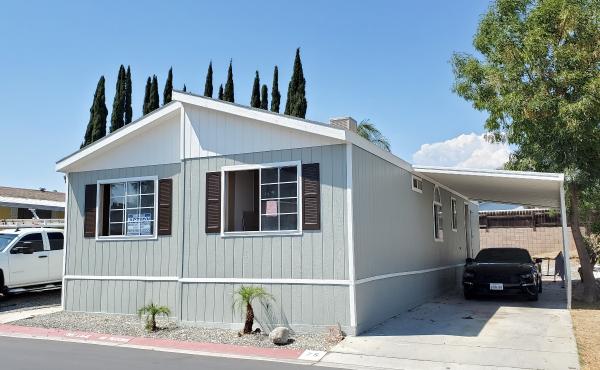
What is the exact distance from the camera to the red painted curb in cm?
808

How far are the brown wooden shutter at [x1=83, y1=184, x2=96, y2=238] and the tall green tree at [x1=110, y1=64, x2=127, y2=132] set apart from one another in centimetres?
1832

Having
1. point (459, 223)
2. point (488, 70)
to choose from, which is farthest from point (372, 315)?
point (459, 223)

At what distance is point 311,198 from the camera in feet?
30.3

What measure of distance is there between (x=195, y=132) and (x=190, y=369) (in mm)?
5002

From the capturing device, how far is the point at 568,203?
52.5 ft

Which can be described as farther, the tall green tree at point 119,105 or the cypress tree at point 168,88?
the cypress tree at point 168,88

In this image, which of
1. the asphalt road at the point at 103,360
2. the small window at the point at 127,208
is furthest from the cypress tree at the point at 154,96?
the asphalt road at the point at 103,360

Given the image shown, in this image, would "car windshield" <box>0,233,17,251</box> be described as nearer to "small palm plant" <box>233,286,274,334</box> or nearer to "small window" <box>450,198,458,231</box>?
"small palm plant" <box>233,286,274,334</box>

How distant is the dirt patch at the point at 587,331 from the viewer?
7.27m

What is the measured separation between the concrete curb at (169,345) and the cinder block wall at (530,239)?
22.8 metres

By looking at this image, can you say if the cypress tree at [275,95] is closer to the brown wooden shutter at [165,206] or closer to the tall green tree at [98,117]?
the tall green tree at [98,117]

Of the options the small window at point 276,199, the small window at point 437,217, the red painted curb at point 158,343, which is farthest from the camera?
the small window at point 437,217

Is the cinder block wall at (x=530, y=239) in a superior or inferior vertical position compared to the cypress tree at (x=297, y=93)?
inferior

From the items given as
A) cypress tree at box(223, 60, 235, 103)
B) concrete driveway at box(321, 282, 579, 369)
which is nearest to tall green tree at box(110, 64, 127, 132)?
cypress tree at box(223, 60, 235, 103)
